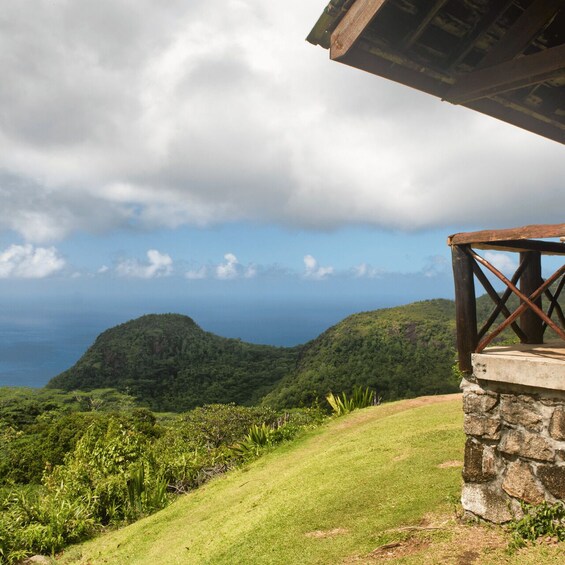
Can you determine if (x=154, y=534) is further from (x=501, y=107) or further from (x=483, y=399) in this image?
(x=501, y=107)

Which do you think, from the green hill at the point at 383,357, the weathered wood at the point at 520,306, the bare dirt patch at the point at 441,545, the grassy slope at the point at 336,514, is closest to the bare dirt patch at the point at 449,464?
the grassy slope at the point at 336,514

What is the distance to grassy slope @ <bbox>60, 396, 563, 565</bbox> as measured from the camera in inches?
217

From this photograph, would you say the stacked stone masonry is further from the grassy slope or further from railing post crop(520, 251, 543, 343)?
railing post crop(520, 251, 543, 343)

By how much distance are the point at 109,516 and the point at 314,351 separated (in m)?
44.3

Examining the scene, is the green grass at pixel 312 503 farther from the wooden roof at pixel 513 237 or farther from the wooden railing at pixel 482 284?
the wooden roof at pixel 513 237

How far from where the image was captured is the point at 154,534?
9.48 m

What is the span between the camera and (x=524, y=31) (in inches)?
185

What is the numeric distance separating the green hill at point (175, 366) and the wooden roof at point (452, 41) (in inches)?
1853

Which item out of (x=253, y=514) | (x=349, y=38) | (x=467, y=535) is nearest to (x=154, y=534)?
(x=253, y=514)

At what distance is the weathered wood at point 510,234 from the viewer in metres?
4.93

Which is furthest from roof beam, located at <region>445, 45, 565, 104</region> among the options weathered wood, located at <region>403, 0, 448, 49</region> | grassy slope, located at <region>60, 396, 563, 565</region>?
grassy slope, located at <region>60, 396, 563, 565</region>

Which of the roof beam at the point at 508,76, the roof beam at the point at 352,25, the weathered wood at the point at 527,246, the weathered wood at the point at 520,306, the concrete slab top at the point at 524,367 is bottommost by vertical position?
the concrete slab top at the point at 524,367

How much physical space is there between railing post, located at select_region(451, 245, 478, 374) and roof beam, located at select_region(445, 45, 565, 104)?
5.25ft

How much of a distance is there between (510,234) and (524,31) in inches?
75.2
